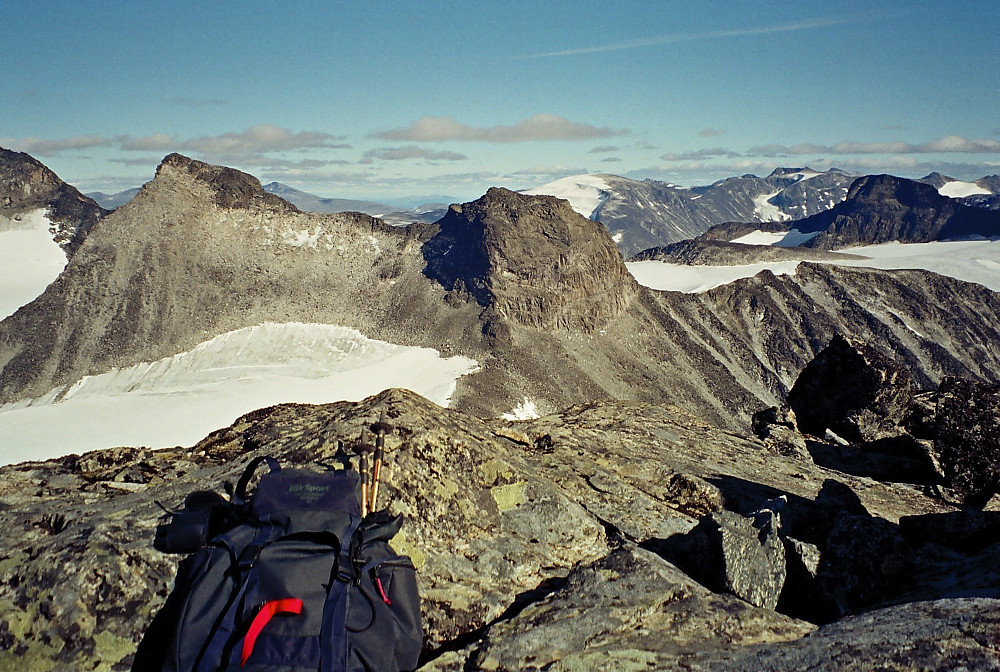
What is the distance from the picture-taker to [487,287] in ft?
351

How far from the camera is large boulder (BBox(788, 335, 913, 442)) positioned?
52.1 ft

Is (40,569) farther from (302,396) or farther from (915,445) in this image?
(302,396)

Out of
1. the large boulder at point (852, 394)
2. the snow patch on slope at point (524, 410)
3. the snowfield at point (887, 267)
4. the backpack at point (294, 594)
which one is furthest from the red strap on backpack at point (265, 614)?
the snowfield at point (887, 267)

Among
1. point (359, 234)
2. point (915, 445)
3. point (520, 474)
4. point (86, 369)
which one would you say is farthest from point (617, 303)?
Result: point (520, 474)

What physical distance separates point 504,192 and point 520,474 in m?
118

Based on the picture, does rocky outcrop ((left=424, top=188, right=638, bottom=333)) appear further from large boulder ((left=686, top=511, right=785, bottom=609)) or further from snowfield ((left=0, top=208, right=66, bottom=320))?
large boulder ((left=686, top=511, right=785, bottom=609))

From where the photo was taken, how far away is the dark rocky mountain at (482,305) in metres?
92.3

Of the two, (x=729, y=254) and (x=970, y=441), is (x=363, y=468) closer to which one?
(x=970, y=441)

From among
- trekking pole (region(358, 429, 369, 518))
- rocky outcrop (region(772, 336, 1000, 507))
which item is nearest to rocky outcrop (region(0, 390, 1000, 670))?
trekking pole (region(358, 429, 369, 518))

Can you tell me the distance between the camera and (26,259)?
13275cm

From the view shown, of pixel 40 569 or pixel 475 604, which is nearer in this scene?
pixel 40 569

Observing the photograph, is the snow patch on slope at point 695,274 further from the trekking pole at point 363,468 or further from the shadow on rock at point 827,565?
the trekking pole at point 363,468

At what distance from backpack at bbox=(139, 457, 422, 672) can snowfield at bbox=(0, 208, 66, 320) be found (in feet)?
453

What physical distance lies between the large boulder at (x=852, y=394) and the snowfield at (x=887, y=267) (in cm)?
10745
